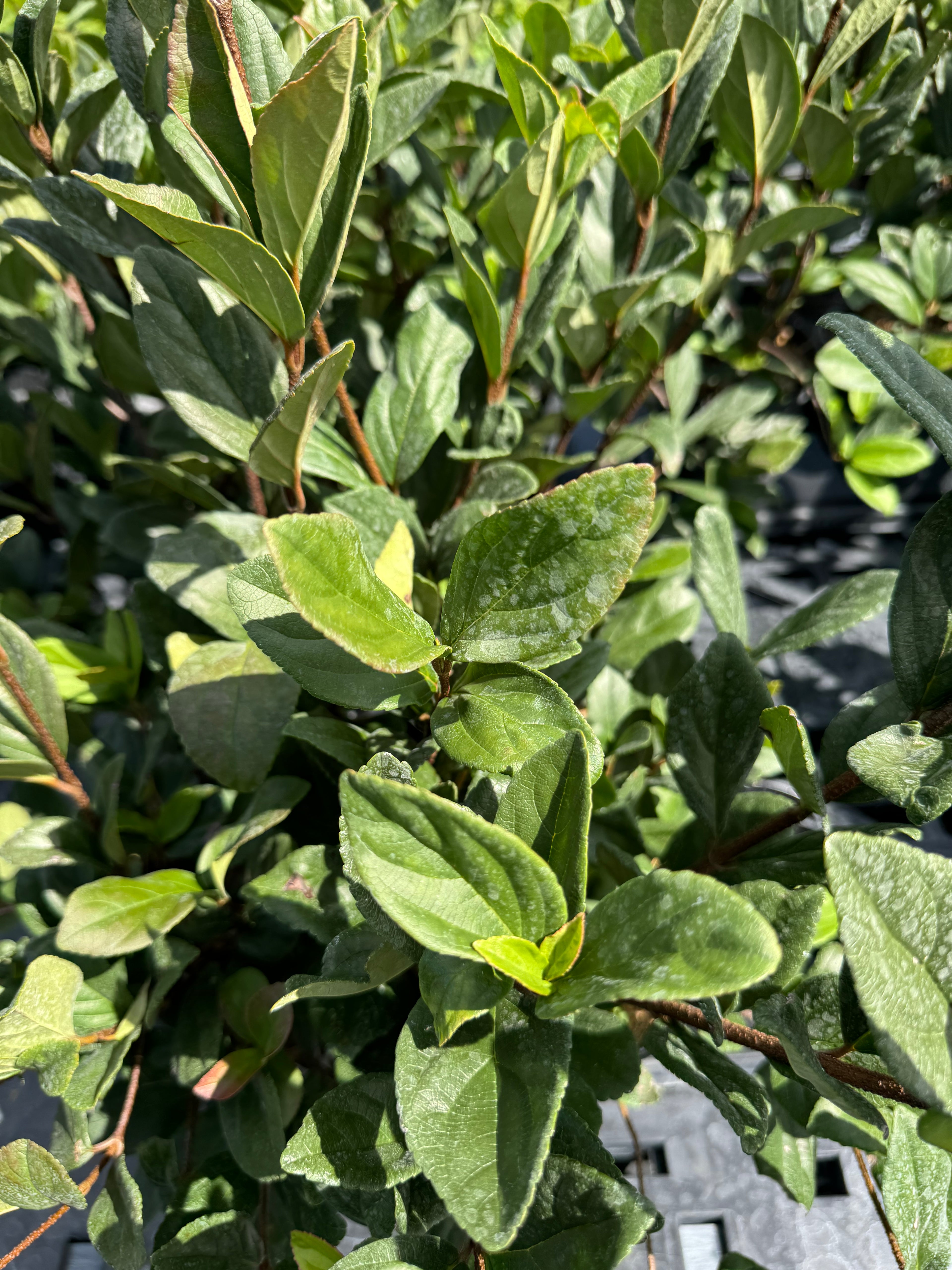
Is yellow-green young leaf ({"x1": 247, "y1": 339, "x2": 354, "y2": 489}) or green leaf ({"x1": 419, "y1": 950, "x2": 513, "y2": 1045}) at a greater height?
yellow-green young leaf ({"x1": 247, "y1": 339, "x2": 354, "y2": 489})

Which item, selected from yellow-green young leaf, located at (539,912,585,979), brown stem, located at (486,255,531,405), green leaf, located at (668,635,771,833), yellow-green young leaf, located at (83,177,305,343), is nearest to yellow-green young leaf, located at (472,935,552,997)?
yellow-green young leaf, located at (539,912,585,979)

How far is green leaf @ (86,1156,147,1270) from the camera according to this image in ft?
1.97

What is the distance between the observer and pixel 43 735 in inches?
26.0

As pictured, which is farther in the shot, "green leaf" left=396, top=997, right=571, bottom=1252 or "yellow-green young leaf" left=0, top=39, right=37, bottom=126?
"yellow-green young leaf" left=0, top=39, right=37, bottom=126

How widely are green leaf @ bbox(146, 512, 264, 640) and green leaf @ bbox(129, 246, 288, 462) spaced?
11 cm

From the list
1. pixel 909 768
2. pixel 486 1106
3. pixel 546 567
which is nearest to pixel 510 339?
pixel 546 567

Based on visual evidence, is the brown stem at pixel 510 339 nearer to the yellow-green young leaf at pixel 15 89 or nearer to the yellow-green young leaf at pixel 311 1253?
the yellow-green young leaf at pixel 15 89

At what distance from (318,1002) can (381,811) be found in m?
0.37

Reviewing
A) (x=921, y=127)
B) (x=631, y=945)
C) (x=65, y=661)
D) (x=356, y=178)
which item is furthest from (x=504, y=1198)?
(x=921, y=127)

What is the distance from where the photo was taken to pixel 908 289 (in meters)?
1.10

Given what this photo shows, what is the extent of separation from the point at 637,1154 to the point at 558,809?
0.62 m

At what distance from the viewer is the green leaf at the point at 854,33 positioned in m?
0.70

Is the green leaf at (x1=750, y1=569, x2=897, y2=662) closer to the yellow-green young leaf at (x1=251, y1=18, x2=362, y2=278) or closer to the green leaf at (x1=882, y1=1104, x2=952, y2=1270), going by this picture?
the green leaf at (x1=882, y1=1104, x2=952, y2=1270)

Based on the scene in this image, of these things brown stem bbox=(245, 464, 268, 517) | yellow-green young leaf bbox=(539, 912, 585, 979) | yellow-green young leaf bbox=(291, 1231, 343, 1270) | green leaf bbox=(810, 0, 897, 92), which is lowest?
yellow-green young leaf bbox=(291, 1231, 343, 1270)
